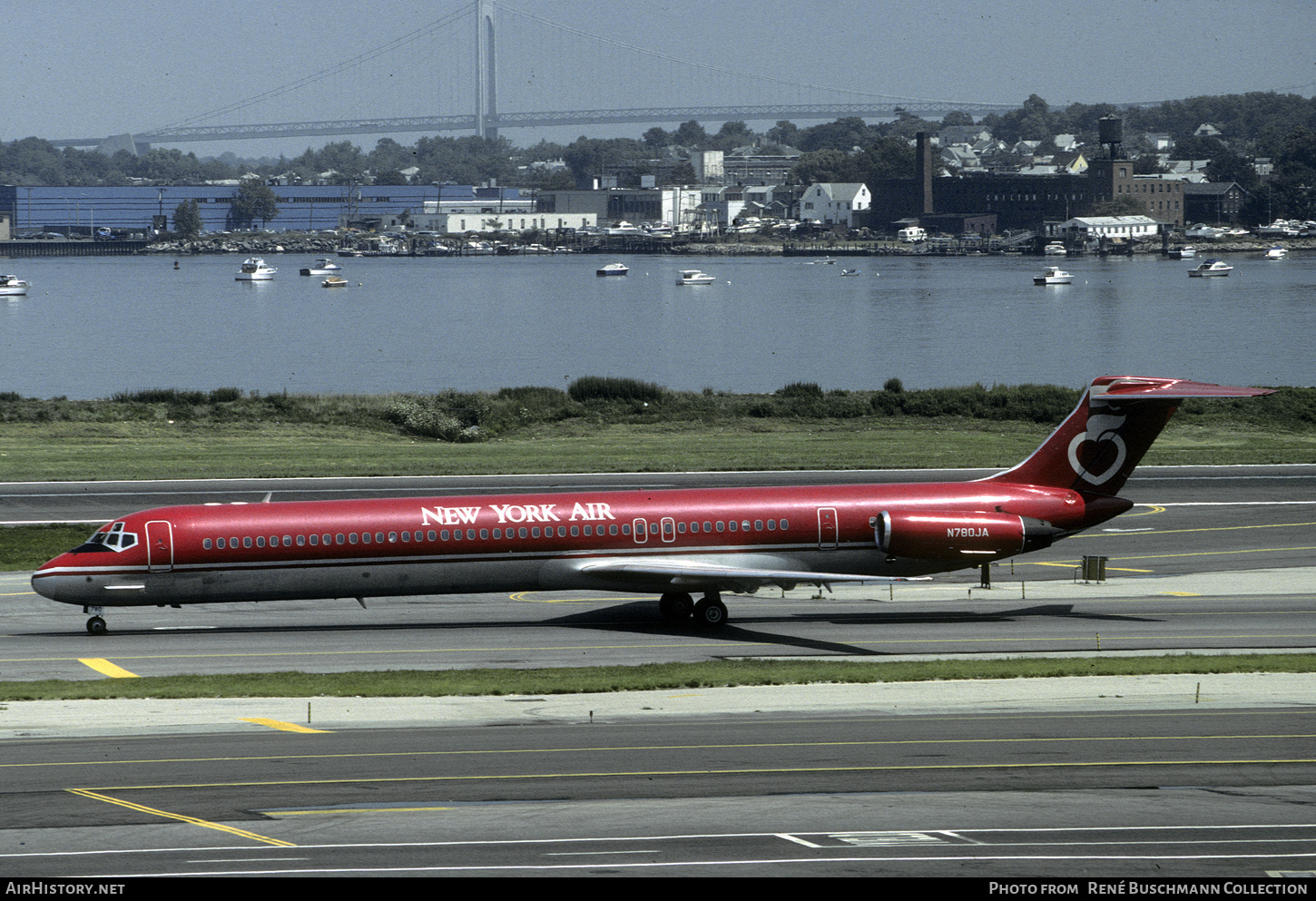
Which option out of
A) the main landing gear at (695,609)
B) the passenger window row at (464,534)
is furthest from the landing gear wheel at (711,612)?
the passenger window row at (464,534)

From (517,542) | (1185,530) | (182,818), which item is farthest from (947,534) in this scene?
(182,818)

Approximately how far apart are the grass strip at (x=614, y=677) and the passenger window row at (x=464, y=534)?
5.34 m

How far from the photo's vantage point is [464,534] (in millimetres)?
38250

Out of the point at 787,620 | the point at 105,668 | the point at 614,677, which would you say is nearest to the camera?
the point at 614,677

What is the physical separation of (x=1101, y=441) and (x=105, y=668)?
27894mm

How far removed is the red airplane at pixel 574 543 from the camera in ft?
124

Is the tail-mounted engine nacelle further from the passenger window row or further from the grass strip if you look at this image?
the grass strip

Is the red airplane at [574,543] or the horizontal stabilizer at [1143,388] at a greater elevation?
the horizontal stabilizer at [1143,388]

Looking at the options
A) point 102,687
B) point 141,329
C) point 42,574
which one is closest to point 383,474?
point 42,574

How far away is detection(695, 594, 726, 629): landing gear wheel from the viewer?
3962 centimetres

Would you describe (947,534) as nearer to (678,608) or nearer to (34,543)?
(678,608)

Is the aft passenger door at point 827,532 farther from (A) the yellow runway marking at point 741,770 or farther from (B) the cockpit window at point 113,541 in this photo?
(B) the cockpit window at point 113,541

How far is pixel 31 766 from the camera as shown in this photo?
24906 mm
